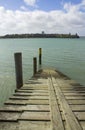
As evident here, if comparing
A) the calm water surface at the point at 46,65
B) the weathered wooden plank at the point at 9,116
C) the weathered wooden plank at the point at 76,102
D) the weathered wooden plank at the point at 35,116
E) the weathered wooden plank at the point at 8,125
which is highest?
the weathered wooden plank at the point at 9,116

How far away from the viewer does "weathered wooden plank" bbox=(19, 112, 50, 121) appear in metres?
4.56

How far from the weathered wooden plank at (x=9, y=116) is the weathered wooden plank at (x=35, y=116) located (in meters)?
0.12

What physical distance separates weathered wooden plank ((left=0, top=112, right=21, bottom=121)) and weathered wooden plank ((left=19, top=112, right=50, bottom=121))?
12 cm

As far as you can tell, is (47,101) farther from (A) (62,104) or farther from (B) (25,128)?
(B) (25,128)

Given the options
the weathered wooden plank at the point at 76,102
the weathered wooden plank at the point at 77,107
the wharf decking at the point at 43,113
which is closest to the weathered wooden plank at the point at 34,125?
the wharf decking at the point at 43,113

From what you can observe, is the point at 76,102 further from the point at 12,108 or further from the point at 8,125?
the point at 8,125

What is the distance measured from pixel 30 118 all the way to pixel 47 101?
140 centimetres

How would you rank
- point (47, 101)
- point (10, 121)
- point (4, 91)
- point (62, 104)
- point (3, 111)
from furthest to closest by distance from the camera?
point (4, 91) → point (47, 101) → point (62, 104) → point (3, 111) → point (10, 121)

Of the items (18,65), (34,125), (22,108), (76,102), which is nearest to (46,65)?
(18,65)

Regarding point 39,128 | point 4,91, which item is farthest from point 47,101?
point 4,91

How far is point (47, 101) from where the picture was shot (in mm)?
5910

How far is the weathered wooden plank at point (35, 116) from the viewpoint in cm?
456

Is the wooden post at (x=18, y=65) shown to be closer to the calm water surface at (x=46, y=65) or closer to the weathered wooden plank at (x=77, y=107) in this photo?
the calm water surface at (x=46, y=65)

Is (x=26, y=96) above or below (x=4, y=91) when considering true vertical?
above
